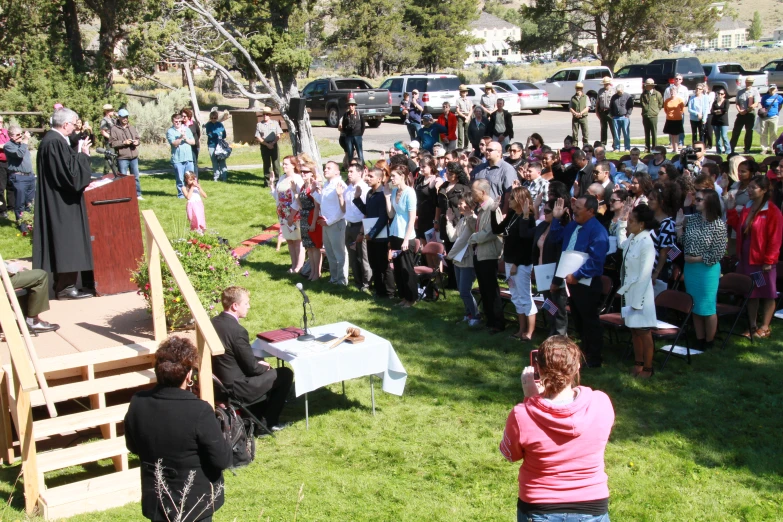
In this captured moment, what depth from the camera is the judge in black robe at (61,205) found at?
26.2 feet

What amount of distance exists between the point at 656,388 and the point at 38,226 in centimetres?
619

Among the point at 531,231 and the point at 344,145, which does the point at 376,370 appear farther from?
the point at 344,145

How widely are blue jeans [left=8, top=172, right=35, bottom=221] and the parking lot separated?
9.49m

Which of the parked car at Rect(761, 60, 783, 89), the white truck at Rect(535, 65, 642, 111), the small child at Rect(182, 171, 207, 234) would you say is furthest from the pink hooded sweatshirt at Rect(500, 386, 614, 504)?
the parked car at Rect(761, 60, 783, 89)

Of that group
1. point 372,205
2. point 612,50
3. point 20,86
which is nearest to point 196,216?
point 372,205

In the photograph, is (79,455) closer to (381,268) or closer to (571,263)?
(571,263)

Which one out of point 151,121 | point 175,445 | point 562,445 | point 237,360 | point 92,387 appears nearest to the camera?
point 562,445

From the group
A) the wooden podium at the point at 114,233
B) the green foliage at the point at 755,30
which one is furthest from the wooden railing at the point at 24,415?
the green foliage at the point at 755,30

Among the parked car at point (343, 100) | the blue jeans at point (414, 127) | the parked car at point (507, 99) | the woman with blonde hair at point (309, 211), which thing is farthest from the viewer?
the parked car at point (507, 99)

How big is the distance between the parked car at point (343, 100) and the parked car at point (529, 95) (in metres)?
5.28

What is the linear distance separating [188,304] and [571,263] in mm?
3876

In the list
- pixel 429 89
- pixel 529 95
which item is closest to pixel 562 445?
pixel 429 89

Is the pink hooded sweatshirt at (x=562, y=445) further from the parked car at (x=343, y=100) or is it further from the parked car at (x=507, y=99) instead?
the parked car at (x=507, y=99)

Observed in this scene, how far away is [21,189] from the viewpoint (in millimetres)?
13570
